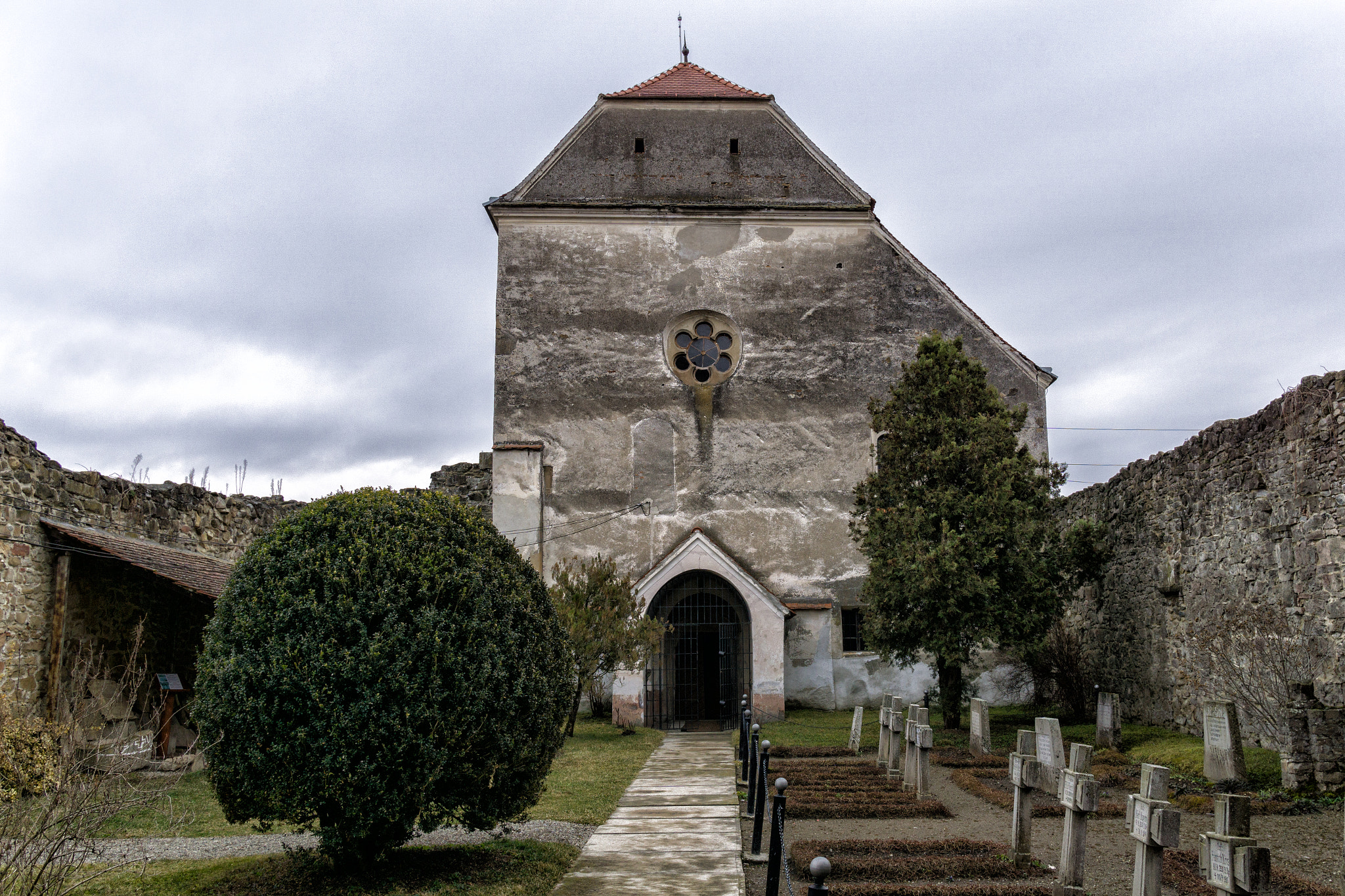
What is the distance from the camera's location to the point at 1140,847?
6.03 metres

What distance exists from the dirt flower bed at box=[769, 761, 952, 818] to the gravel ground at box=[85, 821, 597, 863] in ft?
7.33

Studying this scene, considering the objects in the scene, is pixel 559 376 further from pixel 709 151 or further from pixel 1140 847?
pixel 1140 847

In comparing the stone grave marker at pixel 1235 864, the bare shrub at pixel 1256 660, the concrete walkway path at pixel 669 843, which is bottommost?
the concrete walkway path at pixel 669 843

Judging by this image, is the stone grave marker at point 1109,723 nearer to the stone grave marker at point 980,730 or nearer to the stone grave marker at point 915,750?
the stone grave marker at point 980,730

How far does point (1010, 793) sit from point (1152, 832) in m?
6.03

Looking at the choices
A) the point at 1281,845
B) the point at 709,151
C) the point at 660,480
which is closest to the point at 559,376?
the point at 660,480

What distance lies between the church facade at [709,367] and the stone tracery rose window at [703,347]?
50 millimetres

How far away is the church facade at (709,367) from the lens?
22.0m

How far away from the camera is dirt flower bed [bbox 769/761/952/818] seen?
10258mm

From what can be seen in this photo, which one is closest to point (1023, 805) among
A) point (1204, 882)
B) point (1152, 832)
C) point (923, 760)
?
Answer: point (1204, 882)

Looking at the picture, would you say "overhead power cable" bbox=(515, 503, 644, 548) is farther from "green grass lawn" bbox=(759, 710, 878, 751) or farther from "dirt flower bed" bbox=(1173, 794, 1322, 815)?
"dirt flower bed" bbox=(1173, 794, 1322, 815)

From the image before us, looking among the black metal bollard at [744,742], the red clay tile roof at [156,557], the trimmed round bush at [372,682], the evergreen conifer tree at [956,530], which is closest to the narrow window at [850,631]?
the evergreen conifer tree at [956,530]

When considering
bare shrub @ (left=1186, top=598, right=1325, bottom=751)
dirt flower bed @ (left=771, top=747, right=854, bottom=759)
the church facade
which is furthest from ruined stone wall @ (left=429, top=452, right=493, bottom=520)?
bare shrub @ (left=1186, top=598, right=1325, bottom=751)

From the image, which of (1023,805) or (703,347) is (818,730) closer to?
(703,347)
